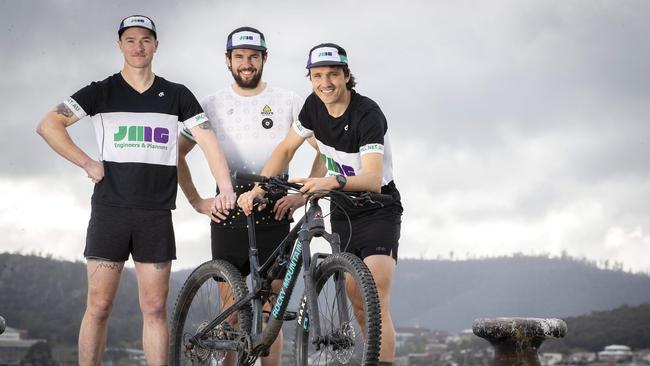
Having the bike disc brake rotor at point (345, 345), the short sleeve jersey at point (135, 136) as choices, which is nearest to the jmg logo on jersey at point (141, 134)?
the short sleeve jersey at point (135, 136)

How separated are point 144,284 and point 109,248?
315mm

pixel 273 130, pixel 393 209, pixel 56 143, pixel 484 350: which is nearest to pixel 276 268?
pixel 393 209

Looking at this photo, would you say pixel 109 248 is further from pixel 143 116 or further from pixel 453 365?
pixel 453 365

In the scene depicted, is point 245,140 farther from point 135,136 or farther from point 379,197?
point 379,197

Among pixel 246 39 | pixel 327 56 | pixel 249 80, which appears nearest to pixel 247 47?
pixel 246 39

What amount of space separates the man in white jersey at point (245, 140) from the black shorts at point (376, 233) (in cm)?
80

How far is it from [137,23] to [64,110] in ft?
2.36

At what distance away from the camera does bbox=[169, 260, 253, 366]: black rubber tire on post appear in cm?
590

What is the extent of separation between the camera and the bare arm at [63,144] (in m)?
5.39

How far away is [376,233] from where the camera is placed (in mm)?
5238

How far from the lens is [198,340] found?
19.5 ft

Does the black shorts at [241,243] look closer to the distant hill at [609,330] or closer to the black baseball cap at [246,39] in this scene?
the black baseball cap at [246,39]

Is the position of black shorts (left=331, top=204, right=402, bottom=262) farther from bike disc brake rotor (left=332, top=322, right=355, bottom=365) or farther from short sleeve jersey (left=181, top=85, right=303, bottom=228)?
short sleeve jersey (left=181, top=85, right=303, bottom=228)

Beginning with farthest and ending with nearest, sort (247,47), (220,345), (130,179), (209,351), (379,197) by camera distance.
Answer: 1. (209,351)
2. (247,47)
3. (220,345)
4. (130,179)
5. (379,197)
